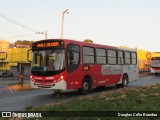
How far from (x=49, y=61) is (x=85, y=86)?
2815mm

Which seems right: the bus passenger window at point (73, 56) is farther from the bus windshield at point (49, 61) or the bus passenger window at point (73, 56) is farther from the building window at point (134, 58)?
the building window at point (134, 58)

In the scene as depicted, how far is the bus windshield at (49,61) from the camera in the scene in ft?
54.5

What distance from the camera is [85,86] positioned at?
727 inches

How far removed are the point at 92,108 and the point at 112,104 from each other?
3.39 feet

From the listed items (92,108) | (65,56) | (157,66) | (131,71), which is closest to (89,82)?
(65,56)

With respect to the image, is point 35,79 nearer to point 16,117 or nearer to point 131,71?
point 16,117

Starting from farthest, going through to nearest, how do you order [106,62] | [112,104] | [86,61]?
[106,62], [86,61], [112,104]

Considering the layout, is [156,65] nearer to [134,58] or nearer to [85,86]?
[134,58]

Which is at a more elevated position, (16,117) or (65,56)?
→ (65,56)

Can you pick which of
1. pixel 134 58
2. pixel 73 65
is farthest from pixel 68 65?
pixel 134 58

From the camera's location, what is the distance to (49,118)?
8.68 m

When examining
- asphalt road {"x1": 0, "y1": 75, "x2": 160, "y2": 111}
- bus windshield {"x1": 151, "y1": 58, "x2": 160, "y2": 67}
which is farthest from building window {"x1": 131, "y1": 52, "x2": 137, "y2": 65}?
bus windshield {"x1": 151, "y1": 58, "x2": 160, "y2": 67}

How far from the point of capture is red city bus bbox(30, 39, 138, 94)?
54.6 ft

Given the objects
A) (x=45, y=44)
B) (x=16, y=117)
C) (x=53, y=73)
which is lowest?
(x=16, y=117)
